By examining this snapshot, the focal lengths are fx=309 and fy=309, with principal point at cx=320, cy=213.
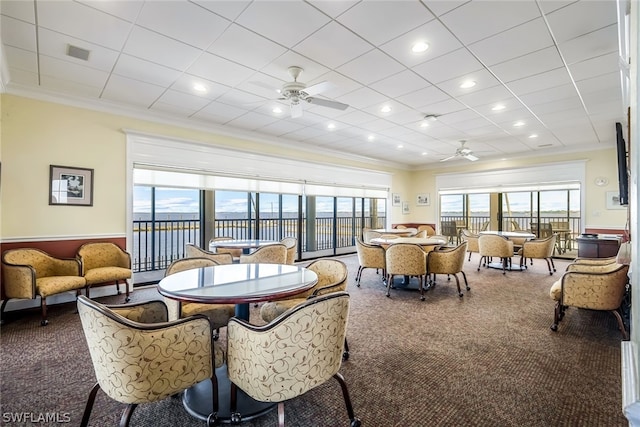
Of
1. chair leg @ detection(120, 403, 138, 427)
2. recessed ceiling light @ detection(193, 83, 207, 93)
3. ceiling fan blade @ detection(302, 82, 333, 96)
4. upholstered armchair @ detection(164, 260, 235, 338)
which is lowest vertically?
chair leg @ detection(120, 403, 138, 427)

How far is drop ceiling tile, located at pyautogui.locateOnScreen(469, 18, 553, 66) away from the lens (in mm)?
2734

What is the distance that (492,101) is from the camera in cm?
449

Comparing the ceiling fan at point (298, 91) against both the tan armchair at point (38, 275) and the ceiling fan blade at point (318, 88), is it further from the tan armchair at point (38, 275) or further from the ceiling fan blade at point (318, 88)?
the tan armchair at point (38, 275)

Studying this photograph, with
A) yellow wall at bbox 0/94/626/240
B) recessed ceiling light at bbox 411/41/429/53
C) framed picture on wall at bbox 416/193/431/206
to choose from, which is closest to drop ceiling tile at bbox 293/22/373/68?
recessed ceiling light at bbox 411/41/429/53

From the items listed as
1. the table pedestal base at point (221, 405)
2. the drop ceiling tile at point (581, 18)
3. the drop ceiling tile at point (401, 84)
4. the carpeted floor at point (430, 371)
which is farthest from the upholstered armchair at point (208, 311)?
the drop ceiling tile at point (581, 18)

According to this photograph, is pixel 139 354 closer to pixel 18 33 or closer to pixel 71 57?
pixel 18 33

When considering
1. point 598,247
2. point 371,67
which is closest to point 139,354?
point 371,67

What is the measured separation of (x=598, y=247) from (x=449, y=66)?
4710 millimetres

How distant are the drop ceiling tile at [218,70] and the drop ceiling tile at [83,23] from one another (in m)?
0.71

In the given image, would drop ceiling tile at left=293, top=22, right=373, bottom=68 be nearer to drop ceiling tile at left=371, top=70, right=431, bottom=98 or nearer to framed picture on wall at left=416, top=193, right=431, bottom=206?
drop ceiling tile at left=371, top=70, right=431, bottom=98

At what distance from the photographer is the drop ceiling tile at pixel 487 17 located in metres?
2.44

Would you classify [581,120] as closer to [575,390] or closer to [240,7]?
[575,390]

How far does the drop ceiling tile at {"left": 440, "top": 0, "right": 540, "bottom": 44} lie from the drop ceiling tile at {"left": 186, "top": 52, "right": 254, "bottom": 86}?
84.8 inches

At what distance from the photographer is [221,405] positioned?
202 cm
